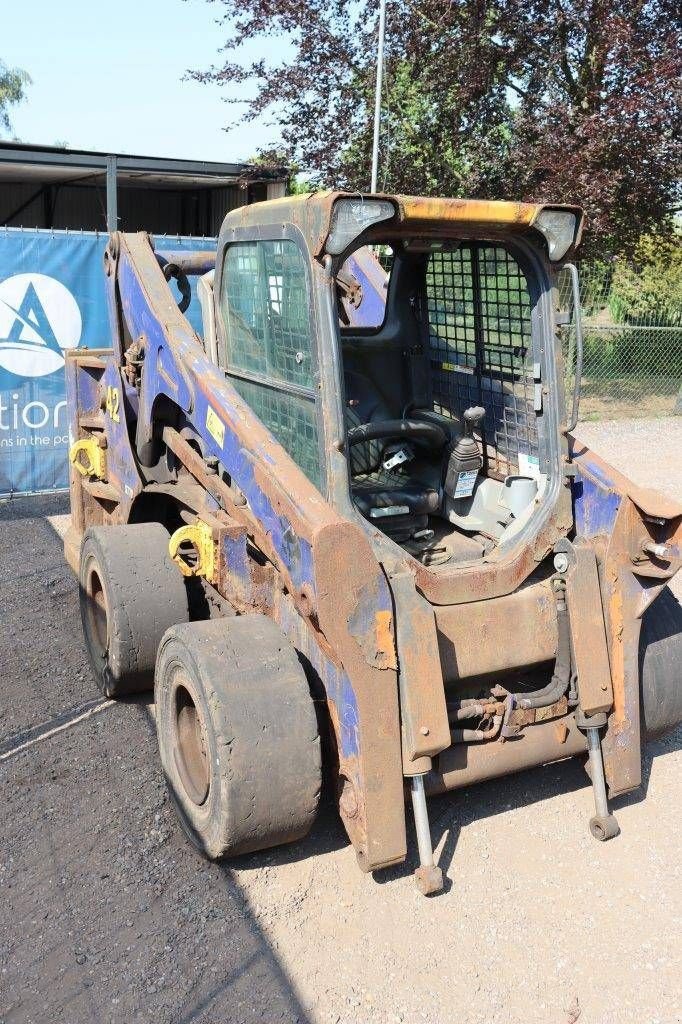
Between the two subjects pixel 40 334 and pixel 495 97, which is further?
pixel 495 97

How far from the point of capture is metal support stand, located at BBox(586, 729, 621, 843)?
12.0ft

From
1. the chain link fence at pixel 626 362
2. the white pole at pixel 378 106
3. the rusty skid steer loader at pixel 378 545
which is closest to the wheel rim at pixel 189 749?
the rusty skid steer loader at pixel 378 545

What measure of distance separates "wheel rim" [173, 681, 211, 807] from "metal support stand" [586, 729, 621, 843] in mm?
1469

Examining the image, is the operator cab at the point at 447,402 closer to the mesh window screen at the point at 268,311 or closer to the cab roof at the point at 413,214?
the cab roof at the point at 413,214

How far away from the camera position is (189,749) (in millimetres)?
3699

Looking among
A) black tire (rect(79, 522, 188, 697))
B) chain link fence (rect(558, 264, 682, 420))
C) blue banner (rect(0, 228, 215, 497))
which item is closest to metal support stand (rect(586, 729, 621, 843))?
black tire (rect(79, 522, 188, 697))

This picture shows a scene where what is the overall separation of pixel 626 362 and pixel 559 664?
41.0ft

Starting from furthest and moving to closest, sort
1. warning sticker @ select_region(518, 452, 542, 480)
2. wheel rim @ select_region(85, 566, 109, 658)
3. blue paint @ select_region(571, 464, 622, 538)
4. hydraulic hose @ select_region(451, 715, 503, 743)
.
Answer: wheel rim @ select_region(85, 566, 109, 658)
warning sticker @ select_region(518, 452, 542, 480)
blue paint @ select_region(571, 464, 622, 538)
hydraulic hose @ select_region(451, 715, 503, 743)

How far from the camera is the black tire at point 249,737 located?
316 cm

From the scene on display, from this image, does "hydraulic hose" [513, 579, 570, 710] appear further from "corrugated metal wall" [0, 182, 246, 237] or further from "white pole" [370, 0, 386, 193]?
"corrugated metal wall" [0, 182, 246, 237]

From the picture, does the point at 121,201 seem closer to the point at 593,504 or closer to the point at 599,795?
the point at 593,504

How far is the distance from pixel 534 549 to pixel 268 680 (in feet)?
3.83

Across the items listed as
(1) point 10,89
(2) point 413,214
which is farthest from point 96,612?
(1) point 10,89

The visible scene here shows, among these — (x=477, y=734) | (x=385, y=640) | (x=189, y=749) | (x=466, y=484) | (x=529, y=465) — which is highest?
(x=529, y=465)
